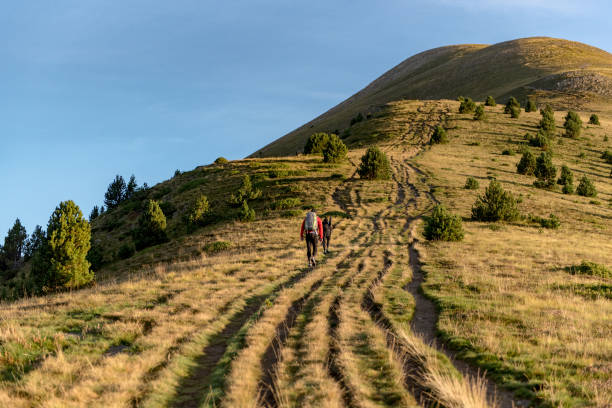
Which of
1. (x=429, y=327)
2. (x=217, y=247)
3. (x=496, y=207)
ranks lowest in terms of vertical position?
(x=429, y=327)

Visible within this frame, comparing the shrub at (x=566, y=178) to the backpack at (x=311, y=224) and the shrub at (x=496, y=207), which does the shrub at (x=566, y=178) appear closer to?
the shrub at (x=496, y=207)

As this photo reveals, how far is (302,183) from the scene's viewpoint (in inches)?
1563

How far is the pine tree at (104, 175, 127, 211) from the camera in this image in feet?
257

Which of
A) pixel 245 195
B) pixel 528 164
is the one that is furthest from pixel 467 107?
pixel 245 195

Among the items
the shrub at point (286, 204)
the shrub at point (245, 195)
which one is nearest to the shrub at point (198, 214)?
the shrub at point (245, 195)

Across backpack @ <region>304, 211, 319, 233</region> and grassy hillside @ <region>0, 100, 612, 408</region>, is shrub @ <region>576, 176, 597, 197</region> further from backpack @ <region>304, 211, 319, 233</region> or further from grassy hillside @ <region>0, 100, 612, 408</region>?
backpack @ <region>304, 211, 319, 233</region>

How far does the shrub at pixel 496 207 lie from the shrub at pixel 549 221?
1.39 metres

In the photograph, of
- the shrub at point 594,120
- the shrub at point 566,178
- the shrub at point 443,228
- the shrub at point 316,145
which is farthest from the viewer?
the shrub at point 594,120

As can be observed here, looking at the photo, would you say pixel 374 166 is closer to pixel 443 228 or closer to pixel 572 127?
pixel 443 228

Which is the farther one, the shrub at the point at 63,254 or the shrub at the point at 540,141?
the shrub at the point at 540,141

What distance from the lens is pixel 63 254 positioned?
19.7 metres

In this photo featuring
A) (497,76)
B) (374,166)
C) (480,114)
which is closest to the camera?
(374,166)

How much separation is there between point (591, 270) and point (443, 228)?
769 centimetres

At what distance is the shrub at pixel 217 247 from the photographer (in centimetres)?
2262
